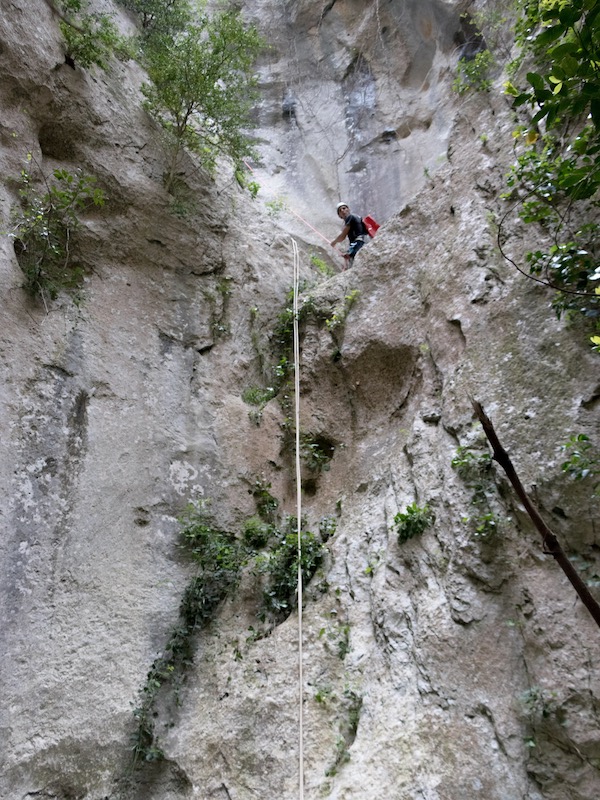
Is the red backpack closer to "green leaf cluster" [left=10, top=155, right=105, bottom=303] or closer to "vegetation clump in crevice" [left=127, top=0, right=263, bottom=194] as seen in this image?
"vegetation clump in crevice" [left=127, top=0, right=263, bottom=194]

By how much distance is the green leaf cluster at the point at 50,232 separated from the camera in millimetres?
5914

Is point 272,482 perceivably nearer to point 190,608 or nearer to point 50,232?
point 190,608

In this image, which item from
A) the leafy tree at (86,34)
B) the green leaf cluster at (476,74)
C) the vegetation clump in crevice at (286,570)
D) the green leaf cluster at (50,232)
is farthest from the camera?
the green leaf cluster at (476,74)

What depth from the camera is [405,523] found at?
188 inches

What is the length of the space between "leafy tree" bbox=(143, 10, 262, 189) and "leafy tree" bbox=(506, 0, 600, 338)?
3.38m

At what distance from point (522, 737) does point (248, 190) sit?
7.96 meters

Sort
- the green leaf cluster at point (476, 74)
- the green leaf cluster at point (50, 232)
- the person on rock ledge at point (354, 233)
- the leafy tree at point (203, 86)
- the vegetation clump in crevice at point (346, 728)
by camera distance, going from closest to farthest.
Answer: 1. the vegetation clump in crevice at point (346, 728)
2. the green leaf cluster at point (50, 232)
3. the green leaf cluster at point (476, 74)
4. the leafy tree at point (203, 86)
5. the person on rock ledge at point (354, 233)

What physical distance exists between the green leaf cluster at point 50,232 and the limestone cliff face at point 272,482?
0.15 m

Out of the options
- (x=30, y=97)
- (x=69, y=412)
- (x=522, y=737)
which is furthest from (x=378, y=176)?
(x=522, y=737)

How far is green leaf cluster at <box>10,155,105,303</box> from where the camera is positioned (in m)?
5.91

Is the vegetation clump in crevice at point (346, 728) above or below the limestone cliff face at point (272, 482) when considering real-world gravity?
below

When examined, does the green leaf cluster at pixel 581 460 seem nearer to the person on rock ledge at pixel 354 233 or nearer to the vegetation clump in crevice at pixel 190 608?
the vegetation clump in crevice at pixel 190 608

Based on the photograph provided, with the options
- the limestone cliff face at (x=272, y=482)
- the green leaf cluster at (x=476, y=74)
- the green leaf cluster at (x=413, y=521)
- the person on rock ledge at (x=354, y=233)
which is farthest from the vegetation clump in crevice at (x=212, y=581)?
the green leaf cluster at (x=476, y=74)

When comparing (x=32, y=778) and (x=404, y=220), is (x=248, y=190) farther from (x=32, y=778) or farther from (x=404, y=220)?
(x=32, y=778)
